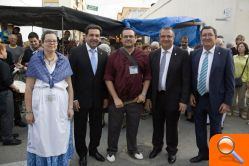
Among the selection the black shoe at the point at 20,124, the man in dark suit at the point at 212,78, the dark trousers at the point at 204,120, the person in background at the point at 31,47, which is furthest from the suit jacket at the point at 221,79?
the person in background at the point at 31,47

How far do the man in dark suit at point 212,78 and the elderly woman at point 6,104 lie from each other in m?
3.17

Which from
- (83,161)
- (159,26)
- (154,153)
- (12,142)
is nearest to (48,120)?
(83,161)

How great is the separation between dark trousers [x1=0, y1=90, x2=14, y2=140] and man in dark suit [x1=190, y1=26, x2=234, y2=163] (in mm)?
3299

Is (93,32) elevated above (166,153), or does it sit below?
above

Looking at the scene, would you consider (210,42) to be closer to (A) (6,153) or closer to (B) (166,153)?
(B) (166,153)

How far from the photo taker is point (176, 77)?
174 inches

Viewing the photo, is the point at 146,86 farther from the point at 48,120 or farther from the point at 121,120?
the point at 48,120

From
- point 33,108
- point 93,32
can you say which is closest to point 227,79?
point 93,32

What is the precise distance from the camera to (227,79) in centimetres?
423

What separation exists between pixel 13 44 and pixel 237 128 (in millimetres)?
5951

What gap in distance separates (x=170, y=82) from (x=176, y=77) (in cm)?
12

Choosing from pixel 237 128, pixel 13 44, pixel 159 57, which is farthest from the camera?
pixel 13 44

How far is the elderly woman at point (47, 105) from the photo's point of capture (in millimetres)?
3398

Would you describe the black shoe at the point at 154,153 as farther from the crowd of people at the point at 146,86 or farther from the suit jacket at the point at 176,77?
the suit jacket at the point at 176,77
